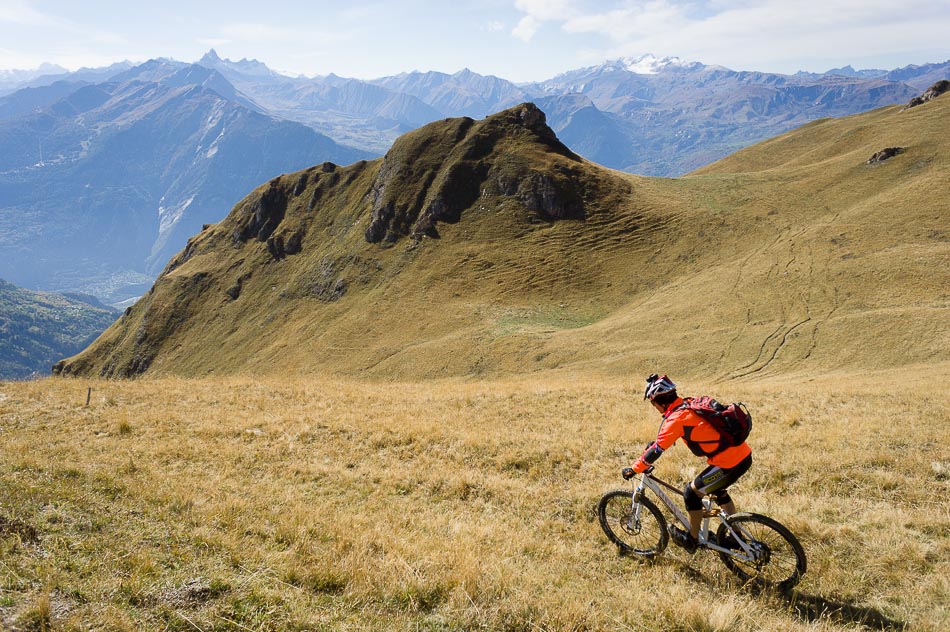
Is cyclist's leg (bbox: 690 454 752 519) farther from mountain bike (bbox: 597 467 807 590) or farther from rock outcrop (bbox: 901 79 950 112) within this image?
rock outcrop (bbox: 901 79 950 112)

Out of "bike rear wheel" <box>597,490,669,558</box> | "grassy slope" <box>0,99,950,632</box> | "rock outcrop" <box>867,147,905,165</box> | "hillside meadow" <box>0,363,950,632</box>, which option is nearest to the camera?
"hillside meadow" <box>0,363,950,632</box>

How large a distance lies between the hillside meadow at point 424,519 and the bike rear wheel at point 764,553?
22 centimetres

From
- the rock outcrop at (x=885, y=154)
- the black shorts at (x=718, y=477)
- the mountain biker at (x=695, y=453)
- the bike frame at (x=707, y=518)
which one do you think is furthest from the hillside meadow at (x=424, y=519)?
the rock outcrop at (x=885, y=154)

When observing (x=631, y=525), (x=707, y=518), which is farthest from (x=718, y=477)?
(x=631, y=525)

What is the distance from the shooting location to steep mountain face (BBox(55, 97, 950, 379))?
38.7 m

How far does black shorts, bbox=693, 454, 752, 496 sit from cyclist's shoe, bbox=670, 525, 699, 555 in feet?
2.77

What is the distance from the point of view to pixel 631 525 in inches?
302

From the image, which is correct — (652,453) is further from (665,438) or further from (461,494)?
(461,494)

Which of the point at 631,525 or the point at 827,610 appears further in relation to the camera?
the point at 631,525

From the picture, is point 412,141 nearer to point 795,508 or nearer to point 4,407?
point 4,407

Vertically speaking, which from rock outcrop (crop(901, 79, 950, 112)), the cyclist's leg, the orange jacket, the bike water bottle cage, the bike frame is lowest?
the bike frame

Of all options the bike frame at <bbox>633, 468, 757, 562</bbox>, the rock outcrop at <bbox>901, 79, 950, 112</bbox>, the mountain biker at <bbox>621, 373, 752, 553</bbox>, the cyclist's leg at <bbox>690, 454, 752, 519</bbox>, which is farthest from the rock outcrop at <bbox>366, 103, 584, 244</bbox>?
the rock outcrop at <bbox>901, 79, 950, 112</bbox>

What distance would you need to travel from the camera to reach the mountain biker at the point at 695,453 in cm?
662

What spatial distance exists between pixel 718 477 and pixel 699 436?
726 mm
